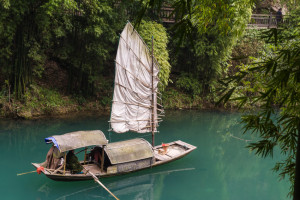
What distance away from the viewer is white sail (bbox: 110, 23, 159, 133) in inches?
312

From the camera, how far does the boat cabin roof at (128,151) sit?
6.71 meters

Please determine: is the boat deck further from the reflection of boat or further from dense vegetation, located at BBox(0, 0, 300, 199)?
dense vegetation, located at BBox(0, 0, 300, 199)

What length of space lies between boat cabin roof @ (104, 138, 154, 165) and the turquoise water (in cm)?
57

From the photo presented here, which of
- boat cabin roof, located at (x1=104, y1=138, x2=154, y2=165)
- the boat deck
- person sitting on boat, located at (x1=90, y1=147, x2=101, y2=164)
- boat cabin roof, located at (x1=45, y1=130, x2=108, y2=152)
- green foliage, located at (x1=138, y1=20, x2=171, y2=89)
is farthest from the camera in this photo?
green foliage, located at (x1=138, y1=20, x2=171, y2=89)

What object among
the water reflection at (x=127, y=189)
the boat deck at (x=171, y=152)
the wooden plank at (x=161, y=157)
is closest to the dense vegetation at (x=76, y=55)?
the boat deck at (x=171, y=152)

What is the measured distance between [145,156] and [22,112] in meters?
5.21

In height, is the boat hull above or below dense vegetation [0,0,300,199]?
below

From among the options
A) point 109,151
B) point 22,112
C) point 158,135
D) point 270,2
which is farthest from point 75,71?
point 270,2

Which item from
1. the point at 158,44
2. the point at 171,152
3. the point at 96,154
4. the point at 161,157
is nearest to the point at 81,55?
the point at 158,44

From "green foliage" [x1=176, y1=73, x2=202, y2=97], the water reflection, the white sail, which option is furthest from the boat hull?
"green foliage" [x1=176, y1=73, x2=202, y2=97]

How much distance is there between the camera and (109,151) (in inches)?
264

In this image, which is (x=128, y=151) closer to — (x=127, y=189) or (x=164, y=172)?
(x=127, y=189)

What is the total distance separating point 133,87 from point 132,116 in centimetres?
78

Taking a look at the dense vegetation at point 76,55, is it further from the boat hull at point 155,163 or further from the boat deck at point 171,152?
the boat hull at point 155,163
